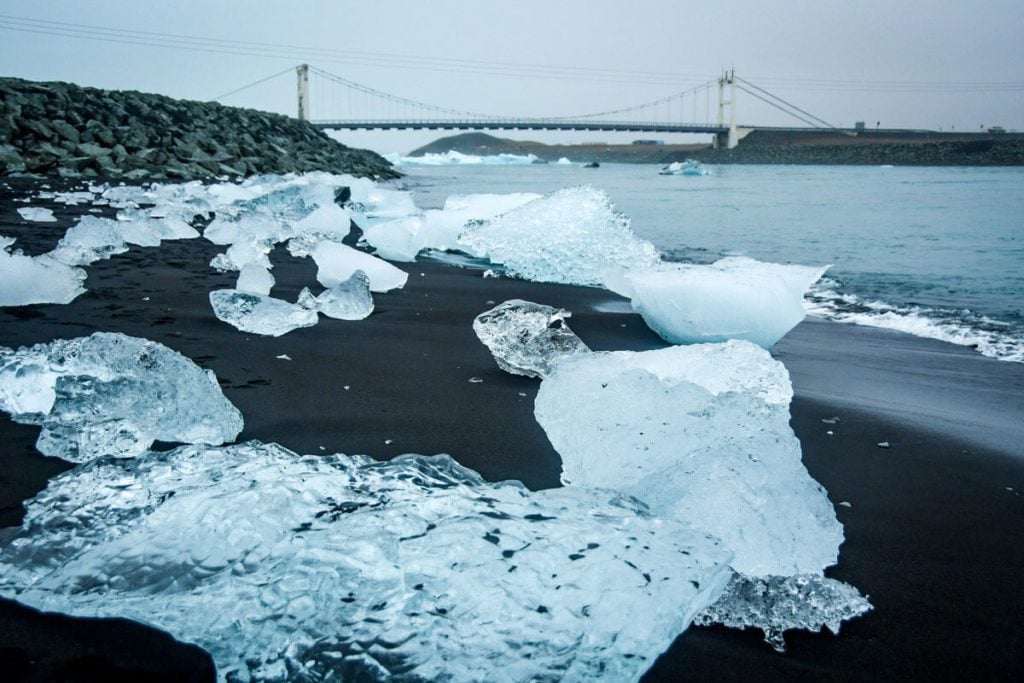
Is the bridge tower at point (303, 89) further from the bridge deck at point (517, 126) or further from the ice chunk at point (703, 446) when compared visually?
the ice chunk at point (703, 446)

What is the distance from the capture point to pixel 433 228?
4.65 metres

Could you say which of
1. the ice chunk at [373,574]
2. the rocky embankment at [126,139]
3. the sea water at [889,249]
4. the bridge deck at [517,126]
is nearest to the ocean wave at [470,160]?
the bridge deck at [517,126]

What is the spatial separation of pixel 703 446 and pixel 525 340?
2.71ft

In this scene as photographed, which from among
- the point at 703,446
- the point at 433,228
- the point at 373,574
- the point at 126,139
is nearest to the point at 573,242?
the point at 433,228

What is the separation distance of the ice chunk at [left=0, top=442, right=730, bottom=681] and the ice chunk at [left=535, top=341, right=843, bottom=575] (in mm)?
105

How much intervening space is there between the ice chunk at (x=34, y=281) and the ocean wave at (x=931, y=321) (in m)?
3.15

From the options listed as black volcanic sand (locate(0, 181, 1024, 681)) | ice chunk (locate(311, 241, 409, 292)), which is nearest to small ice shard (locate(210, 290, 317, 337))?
black volcanic sand (locate(0, 181, 1024, 681))

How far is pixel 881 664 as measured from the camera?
2.75ft

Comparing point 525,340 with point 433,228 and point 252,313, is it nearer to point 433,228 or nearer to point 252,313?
point 252,313

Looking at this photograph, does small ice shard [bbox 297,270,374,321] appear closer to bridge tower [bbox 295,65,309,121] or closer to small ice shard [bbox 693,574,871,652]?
small ice shard [bbox 693,574,871,652]

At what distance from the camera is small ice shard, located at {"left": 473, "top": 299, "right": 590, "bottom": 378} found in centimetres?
194

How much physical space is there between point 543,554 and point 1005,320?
3.37m

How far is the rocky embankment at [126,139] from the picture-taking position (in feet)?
30.9

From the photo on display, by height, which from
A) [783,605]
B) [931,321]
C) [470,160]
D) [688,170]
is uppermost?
[470,160]
